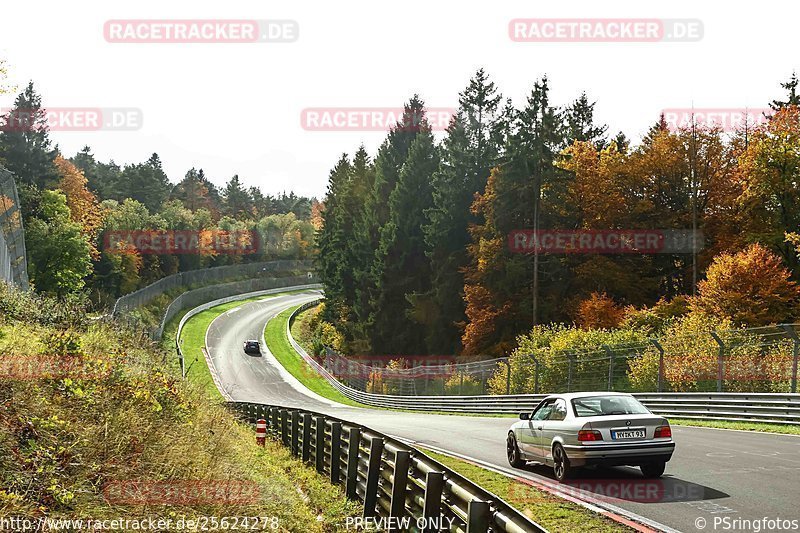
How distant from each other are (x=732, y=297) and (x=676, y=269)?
51.4 feet

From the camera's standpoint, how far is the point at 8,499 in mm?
6641

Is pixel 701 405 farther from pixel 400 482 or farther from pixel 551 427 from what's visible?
pixel 400 482

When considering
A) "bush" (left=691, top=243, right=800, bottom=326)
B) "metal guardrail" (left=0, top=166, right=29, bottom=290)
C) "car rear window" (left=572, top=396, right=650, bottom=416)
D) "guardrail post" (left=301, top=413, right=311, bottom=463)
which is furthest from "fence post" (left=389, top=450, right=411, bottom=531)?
"bush" (left=691, top=243, right=800, bottom=326)

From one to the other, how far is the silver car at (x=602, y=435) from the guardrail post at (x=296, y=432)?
22.5 ft

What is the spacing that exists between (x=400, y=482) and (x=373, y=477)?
59.8 inches

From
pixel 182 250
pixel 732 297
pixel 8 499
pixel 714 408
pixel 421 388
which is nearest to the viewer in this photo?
pixel 8 499

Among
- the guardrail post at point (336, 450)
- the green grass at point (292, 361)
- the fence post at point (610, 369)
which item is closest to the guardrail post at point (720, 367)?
the fence post at point (610, 369)

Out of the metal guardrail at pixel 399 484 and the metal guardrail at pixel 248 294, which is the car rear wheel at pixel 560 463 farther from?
the metal guardrail at pixel 248 294

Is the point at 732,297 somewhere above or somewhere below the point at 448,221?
below

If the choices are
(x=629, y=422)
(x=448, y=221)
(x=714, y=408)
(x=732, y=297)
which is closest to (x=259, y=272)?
(x=448, y=221)

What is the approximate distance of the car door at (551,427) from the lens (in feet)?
43.5

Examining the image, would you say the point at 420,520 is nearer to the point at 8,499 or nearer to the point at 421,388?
the point at 8,499

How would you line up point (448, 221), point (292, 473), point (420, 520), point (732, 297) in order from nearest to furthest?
point (420, 520), point (292, 473), point (732, 297), point (448, 221)
